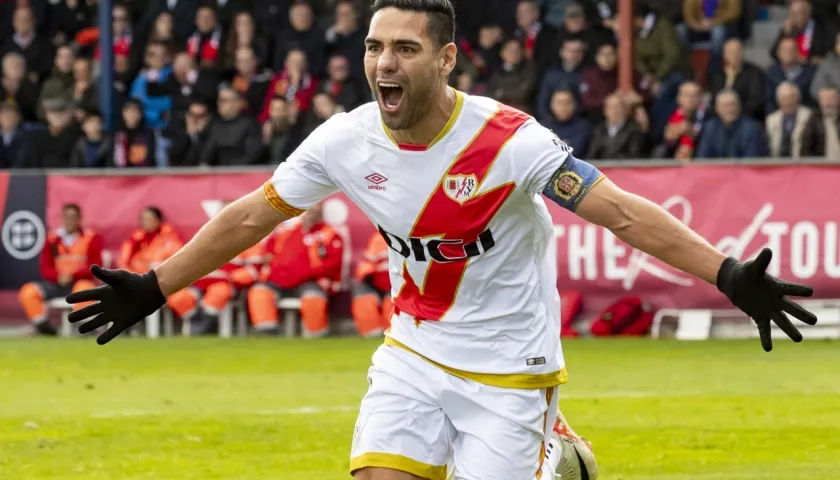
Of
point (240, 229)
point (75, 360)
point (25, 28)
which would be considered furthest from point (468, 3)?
point (240, 229)

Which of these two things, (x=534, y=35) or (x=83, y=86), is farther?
(x=83, y=86)

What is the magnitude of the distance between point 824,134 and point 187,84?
9165 millimetres

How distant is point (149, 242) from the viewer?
18062 mm

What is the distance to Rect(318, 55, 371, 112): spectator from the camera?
802 inches

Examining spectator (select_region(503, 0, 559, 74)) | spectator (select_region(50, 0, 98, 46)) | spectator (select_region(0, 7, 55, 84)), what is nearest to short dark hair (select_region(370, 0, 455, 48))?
spectator (select_region(503, 0, 559, 74))

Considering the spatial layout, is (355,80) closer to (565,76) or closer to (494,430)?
(565,76)

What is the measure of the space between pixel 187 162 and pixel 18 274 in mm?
2755

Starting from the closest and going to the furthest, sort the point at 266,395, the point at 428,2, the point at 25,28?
the point at 428,2 → the point at 266,395 → the point at 25,28

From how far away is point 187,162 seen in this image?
20328mm

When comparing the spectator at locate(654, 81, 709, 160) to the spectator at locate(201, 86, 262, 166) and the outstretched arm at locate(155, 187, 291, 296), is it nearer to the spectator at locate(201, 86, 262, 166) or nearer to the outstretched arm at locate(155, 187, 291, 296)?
the spectator at locate(201, 86, 262, 166)

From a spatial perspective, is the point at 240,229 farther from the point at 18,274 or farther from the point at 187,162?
the point at 187,162

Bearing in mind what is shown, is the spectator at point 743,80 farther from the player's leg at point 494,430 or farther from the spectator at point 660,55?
the player's leg at point 494,430

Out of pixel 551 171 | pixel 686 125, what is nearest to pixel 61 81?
pixel 686 125

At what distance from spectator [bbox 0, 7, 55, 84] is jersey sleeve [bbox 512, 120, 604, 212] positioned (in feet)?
62.9
